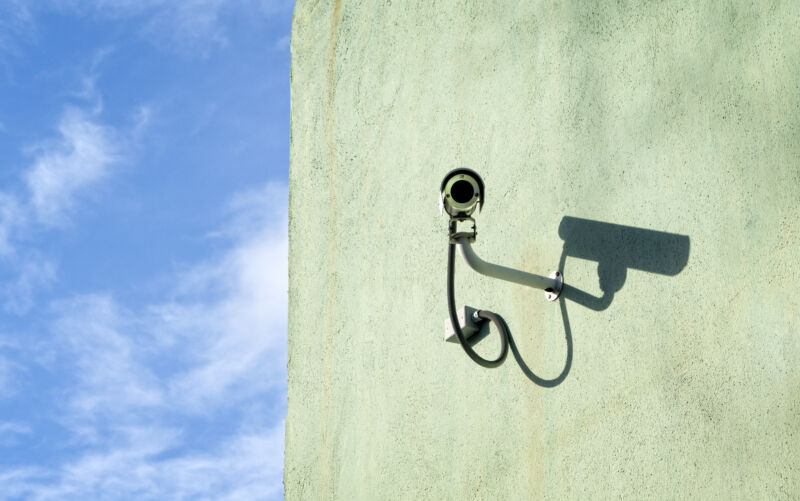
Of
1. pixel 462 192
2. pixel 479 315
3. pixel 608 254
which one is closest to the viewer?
pixel 608 254

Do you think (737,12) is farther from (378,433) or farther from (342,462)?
(342,462)

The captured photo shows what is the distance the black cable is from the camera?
320 cm

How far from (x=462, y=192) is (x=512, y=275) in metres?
Result: 0.34

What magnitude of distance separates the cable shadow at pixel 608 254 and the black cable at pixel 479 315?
0.09 m

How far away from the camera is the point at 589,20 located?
3.39 metres

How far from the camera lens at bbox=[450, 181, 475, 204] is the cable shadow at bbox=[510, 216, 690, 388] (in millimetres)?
365

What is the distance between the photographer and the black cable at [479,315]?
3.20 m

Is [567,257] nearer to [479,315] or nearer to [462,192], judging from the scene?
[462,192]

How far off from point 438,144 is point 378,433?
1.44m

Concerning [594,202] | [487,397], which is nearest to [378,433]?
[487,397]

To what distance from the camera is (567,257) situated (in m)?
3.30

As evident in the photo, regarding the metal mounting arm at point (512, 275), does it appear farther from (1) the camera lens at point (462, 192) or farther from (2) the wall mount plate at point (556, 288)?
(1) the camera lens at point (462, 192)

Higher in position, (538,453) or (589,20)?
(589,20)

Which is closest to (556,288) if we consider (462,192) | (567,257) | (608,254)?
(567,257)
